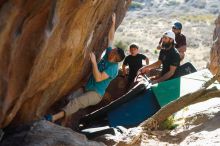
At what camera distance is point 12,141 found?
7.49m

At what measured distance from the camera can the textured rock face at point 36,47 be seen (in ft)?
22.1

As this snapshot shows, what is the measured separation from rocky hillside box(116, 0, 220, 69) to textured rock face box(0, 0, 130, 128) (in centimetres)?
3025

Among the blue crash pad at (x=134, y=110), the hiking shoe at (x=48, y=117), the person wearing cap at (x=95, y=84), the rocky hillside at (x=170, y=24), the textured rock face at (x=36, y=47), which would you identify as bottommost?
the rocky hillside at (x=170, y=24)

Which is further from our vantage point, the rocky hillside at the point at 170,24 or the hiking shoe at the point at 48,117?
the rocky hillside at the point at 170,24

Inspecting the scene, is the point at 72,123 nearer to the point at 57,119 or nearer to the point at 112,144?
the point at 57,119

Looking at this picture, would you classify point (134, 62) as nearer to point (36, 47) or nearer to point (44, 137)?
point (44, 137)

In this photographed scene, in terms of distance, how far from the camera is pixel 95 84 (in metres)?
9.35

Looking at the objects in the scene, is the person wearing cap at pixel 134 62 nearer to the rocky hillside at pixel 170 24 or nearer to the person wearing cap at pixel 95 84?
the person wearing cap at pixel 95 84

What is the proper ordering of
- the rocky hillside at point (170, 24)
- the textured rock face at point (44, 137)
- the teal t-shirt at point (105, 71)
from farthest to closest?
the rocky hillside at point (170, 24) < the teal t-shirt at point (105, 71) < the textured rock face at point (44, 137)

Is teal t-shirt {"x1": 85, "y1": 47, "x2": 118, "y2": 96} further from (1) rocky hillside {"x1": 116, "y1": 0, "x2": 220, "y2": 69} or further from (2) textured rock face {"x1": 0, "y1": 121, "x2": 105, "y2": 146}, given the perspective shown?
(1) rocky hillside {"x1": 116, "y1": 0, "x2": 220, "y2": 69}

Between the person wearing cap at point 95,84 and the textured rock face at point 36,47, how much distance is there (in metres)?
0.56

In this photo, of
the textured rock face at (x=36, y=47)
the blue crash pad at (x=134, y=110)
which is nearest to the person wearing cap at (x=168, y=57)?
the blue crash pad at (x=134, y=110)

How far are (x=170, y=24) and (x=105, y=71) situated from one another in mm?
48224

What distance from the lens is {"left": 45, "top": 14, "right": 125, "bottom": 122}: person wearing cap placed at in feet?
29.1
